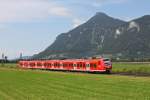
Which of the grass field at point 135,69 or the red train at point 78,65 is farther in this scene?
the red train at point 78,65

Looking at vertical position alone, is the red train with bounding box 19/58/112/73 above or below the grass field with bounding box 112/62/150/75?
above

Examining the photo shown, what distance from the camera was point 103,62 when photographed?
70.8m

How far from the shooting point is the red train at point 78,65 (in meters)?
70.7

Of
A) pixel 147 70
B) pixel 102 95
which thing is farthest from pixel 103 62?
pixel 102 95

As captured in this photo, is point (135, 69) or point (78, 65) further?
point (78, 65)

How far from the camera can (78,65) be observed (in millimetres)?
83125

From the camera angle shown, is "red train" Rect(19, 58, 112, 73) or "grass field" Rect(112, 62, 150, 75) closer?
"grass field" Rect(112, 62, 150, 75)

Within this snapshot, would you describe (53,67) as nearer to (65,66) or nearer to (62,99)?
(65,66)

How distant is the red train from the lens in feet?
232

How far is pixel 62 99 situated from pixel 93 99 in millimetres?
2143

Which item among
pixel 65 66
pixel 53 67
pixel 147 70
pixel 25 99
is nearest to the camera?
pixel 25 99

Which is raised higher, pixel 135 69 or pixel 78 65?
A: pixel 78 65

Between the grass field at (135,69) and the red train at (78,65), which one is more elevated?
the red train at (78,65)

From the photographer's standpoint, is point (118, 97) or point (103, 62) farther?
point (103, 62)
